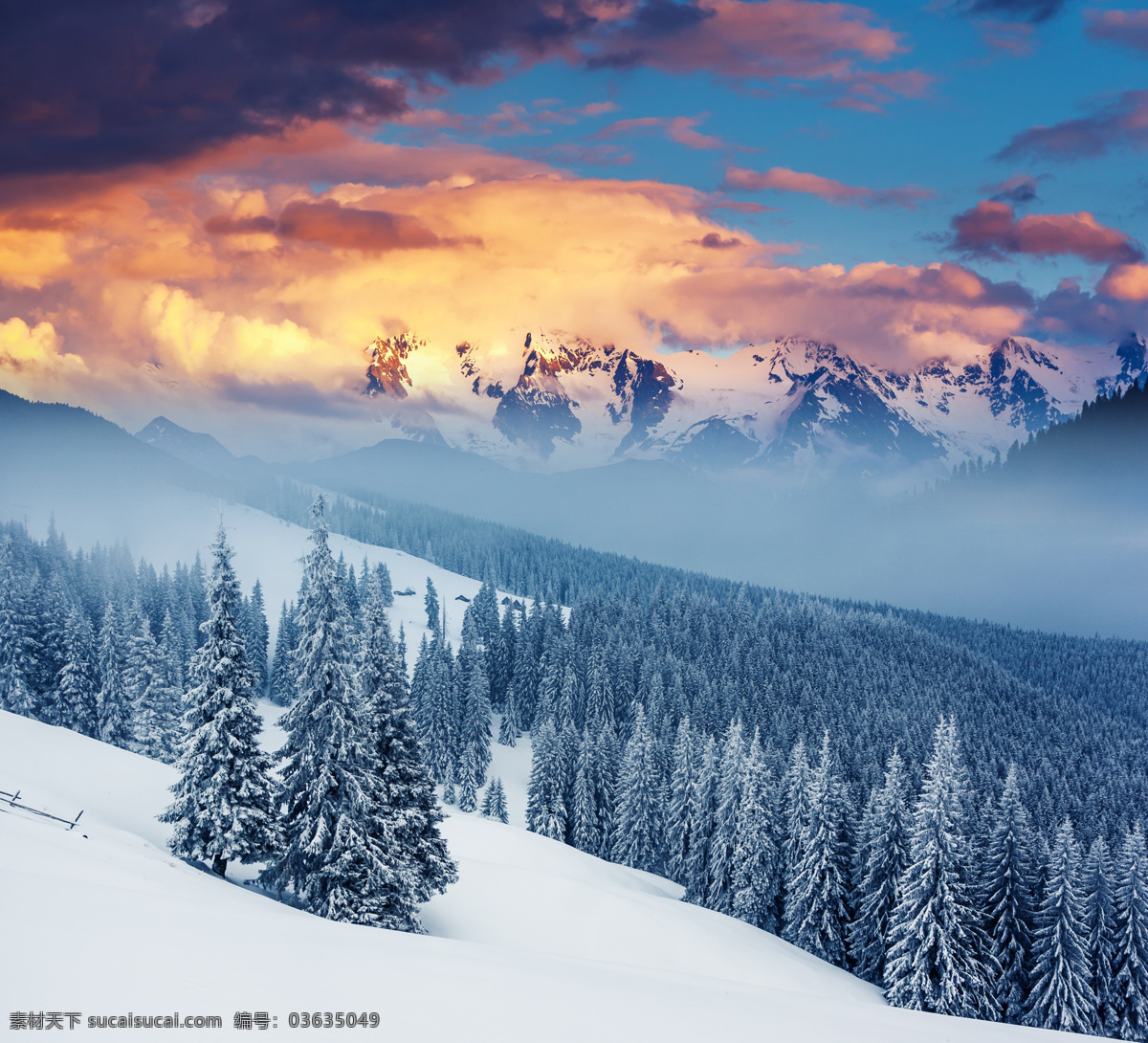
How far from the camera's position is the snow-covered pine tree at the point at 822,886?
153ft

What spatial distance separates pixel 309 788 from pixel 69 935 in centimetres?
1134

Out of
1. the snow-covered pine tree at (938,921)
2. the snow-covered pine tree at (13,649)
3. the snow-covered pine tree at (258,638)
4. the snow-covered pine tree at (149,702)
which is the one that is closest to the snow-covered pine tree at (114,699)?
the snow-covered pine tree at (149,702)

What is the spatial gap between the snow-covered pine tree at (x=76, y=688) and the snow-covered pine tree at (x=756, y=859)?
46.7 metres

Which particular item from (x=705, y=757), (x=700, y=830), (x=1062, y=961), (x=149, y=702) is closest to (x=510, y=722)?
(x=705, y=757)

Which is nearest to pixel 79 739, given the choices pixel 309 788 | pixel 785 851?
pixel 309 788

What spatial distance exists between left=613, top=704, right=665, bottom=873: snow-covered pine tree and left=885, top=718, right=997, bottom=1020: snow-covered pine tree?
86.7ft

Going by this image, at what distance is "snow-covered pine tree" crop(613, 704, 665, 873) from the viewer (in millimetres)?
64250

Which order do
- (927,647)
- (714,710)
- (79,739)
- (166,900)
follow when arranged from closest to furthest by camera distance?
1. (166,900)
2. (79,739)
3. (714,710)
4. (927,647)

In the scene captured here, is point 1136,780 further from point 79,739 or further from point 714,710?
point 79,739

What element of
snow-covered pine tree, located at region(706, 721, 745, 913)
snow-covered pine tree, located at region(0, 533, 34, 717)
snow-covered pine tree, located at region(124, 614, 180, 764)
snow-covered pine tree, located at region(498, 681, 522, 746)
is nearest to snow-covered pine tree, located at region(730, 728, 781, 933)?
snow-covered pine tree, located at region(706, 721, 745, 913)

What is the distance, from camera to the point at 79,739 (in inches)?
1479

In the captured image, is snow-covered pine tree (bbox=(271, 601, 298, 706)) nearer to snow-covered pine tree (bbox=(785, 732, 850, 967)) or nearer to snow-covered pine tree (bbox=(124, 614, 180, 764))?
snow-covered pine tree (bbox=(124, 614, 180, 764))

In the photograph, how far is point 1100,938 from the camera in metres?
42.1

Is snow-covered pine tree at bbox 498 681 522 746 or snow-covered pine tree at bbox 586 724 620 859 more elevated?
snow-covered pine tree at bbox 586 724 620 859
